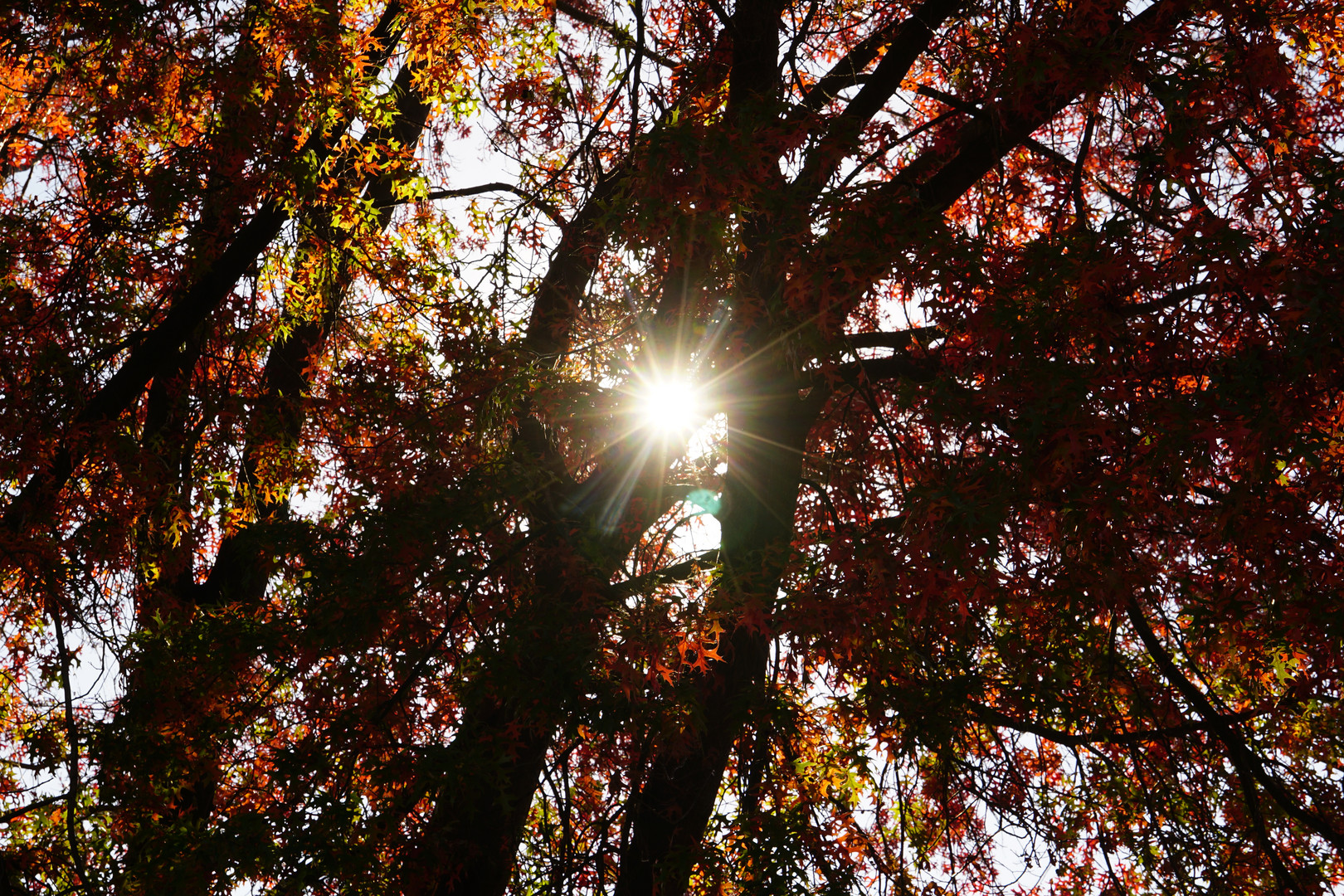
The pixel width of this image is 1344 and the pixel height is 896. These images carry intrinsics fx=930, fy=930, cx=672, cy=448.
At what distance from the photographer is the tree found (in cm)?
352

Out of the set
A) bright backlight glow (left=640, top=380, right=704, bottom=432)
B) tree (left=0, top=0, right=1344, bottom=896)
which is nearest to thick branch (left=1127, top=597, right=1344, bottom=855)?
tree (left=0, top=0, right=1344, bottom=896)

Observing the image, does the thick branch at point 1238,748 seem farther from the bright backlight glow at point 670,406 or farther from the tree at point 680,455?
the bright backlight glow at point 670,406

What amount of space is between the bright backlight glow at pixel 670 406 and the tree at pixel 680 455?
4 cm

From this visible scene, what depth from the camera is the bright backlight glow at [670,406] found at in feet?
16.6

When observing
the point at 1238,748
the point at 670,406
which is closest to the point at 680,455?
the point at 670,406

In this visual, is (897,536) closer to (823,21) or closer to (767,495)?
(767,495)

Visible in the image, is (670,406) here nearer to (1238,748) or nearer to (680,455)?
(680,455)

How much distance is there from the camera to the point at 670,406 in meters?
5.31

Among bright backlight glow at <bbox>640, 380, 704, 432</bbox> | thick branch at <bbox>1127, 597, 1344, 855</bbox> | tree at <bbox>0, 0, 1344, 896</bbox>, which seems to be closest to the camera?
tree at <bbox>0, 0, 1344, 896</bbox>

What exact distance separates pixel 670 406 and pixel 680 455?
3.43 ft

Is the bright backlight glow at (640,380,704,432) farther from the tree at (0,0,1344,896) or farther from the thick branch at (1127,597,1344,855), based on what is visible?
the thick branch at (1127,597,1344,855)

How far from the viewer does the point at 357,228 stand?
609 centimetres

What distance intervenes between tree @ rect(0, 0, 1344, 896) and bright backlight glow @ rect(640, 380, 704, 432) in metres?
0.04

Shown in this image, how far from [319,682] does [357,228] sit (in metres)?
2.94
